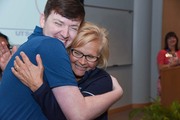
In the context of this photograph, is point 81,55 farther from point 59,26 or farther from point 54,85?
point 54,85

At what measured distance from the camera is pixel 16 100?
988 mm

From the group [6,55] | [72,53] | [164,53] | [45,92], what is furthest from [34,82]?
[164,53]

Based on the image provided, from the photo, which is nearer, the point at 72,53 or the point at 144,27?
the point at 72,53

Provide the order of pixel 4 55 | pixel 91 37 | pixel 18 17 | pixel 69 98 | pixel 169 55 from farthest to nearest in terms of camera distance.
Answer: pixel 169 55 < pixel 18 17 < pixel 4 55 < pixel 91 37 < pixel 69 98

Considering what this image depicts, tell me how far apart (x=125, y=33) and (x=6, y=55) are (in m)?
4.56

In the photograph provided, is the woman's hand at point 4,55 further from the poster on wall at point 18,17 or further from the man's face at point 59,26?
the poster on wall at point 18,17

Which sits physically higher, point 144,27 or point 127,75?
point 144,27

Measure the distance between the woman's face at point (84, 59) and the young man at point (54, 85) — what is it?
163 millimetres

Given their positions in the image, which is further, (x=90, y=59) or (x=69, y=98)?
(x=90, y=59)

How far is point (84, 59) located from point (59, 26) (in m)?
0.20

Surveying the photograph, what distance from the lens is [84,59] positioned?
123cm

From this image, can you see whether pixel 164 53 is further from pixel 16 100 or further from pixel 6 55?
pixel 16 100

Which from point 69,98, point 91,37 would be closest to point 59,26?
point 91,37

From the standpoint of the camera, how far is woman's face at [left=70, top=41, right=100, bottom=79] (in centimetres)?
120
